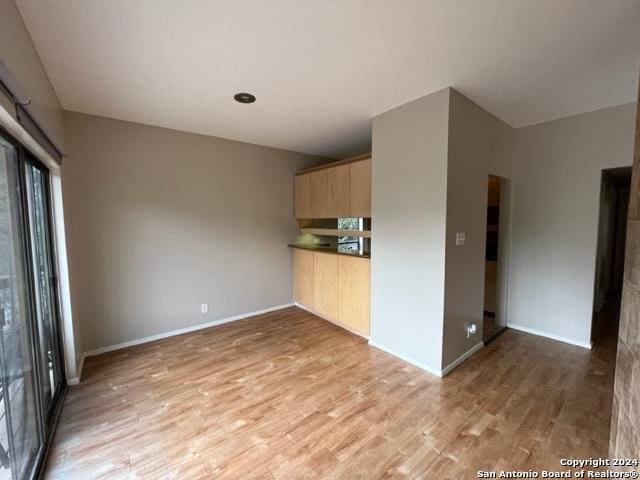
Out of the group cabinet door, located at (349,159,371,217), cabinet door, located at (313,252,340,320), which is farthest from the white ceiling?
cabinet door, located at (313,252,340,320)

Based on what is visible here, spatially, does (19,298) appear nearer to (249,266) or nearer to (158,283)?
(158,283)

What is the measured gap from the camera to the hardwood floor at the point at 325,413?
5.41ft

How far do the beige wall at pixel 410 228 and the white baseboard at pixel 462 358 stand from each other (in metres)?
0.11

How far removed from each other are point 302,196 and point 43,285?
309 cm

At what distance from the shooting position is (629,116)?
106 inches

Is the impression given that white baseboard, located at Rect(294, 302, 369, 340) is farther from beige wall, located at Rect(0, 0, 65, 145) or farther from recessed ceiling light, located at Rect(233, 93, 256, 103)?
beige wall, located at Rect(0, 0, 65, 145)

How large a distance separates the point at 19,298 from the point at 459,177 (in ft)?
10.7

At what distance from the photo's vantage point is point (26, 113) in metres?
1.52

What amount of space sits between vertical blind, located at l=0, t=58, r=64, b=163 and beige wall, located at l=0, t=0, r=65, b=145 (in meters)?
0.05

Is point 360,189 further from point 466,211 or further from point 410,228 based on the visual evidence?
point 466,211

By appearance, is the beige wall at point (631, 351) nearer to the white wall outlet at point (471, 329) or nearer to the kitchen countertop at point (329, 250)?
the white wall outlet at point (471, 329)

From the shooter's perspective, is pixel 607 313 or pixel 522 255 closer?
pixel 522 255

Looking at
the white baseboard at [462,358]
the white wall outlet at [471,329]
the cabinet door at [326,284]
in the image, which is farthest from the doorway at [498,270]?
the cabinet door at [326,284]

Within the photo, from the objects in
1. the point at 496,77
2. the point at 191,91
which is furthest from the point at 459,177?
the point at 191,91
